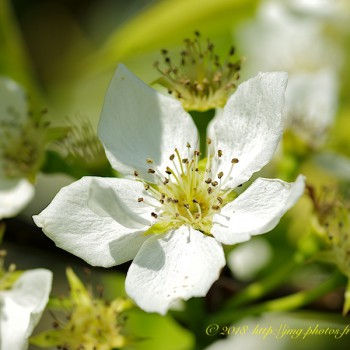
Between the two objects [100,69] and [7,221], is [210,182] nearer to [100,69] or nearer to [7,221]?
[7,221]

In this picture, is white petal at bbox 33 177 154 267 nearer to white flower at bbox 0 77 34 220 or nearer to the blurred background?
the blurred background

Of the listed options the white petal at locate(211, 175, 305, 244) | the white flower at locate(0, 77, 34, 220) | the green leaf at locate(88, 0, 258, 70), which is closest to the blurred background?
the green leaf at locate(88, 0, 258, 70)

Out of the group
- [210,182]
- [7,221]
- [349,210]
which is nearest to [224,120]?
[210,182]

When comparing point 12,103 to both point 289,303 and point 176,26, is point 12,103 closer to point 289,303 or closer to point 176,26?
point 176,26

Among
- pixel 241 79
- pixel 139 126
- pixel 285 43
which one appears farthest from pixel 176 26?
pixel 285 43

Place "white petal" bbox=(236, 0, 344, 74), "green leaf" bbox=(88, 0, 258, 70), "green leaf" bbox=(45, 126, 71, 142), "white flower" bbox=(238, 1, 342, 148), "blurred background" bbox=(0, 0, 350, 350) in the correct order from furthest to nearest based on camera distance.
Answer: "white petal" bbox=(236, 0, 344, 74) < "white flower" bbox=(238, 1, 342, 148) < "green leaf" bbox=(88, 0, 258, 70) < "blurred background" bbox=(0, 0, 350, 350) < "green leaf" bbox=(45, 126, 71, 142)
